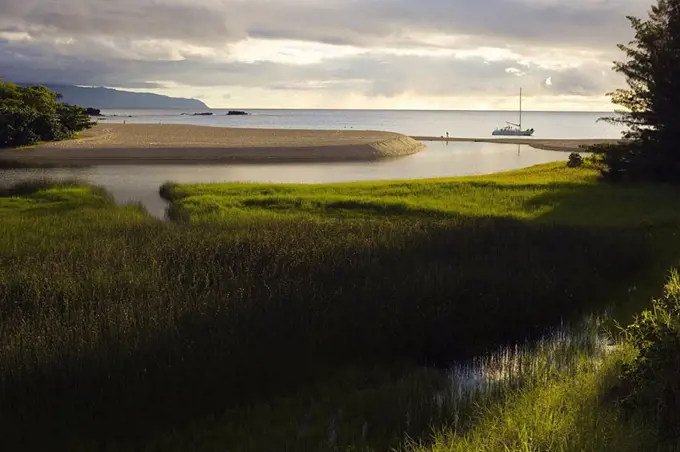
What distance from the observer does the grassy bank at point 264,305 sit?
6273 millimetres

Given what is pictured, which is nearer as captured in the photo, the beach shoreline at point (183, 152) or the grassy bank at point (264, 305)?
the grassy bank at point (264, 305)

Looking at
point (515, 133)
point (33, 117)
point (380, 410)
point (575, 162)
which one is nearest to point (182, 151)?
point (33, 117)

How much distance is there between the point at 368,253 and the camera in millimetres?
10617

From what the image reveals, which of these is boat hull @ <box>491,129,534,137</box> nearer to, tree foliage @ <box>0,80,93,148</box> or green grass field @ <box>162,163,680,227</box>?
tree foliage @ <box>0,80,93,148</box>

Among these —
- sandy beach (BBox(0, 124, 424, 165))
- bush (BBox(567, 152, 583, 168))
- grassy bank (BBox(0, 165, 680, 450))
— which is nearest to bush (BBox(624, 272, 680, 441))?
grassy bank (BBox(0, 165, 680, 450))

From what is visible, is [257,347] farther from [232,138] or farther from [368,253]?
[232,138]

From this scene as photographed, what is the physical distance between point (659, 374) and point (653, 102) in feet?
60.8

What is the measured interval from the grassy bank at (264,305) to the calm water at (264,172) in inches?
369

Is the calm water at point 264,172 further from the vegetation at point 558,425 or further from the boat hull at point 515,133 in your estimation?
the boat hull at point 515,133

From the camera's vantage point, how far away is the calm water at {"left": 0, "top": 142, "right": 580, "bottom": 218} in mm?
28281

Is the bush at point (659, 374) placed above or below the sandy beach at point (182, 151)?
below

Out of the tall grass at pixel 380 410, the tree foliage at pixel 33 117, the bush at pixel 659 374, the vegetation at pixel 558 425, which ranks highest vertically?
the tree foliage at pixel 33 117

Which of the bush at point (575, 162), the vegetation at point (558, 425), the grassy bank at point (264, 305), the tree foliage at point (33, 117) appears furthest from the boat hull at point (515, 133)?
the vegetation at point (558, 425)

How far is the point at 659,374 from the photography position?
5801 mm
